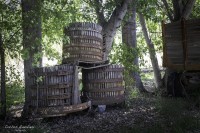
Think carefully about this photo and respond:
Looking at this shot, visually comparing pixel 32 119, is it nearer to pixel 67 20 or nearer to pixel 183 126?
pixel 67 20

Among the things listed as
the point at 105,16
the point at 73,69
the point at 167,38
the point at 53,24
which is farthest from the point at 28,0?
the point at 167,38

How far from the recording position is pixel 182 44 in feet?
35.1

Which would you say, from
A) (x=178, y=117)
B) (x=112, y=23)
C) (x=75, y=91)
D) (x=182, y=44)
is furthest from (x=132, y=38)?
(x=178, y=117)

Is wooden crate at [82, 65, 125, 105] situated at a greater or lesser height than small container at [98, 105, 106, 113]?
greater

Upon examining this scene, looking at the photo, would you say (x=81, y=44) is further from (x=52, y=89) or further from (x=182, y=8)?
(x=182, y=8)

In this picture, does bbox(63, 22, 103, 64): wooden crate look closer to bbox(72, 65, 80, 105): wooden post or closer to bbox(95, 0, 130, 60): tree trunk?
bbox(72, 65, 80, 105): wooden post

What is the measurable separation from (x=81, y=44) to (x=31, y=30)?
153 cm

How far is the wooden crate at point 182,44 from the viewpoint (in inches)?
405

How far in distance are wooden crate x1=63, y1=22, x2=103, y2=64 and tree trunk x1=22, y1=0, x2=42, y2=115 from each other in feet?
2.85

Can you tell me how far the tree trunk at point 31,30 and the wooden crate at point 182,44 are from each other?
4.51m

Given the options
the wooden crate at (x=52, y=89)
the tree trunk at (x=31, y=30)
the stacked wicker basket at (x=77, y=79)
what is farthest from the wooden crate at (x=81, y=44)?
the tree trunk at (x=31, y=30)

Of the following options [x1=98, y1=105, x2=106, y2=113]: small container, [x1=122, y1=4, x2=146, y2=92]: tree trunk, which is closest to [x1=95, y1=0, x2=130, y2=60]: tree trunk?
[x1=98, y1=105, x2=106, y2=113]: small container

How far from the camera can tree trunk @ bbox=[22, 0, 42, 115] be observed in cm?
890

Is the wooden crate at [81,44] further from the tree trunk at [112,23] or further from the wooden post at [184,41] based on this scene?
the wooden post at [184,41]
